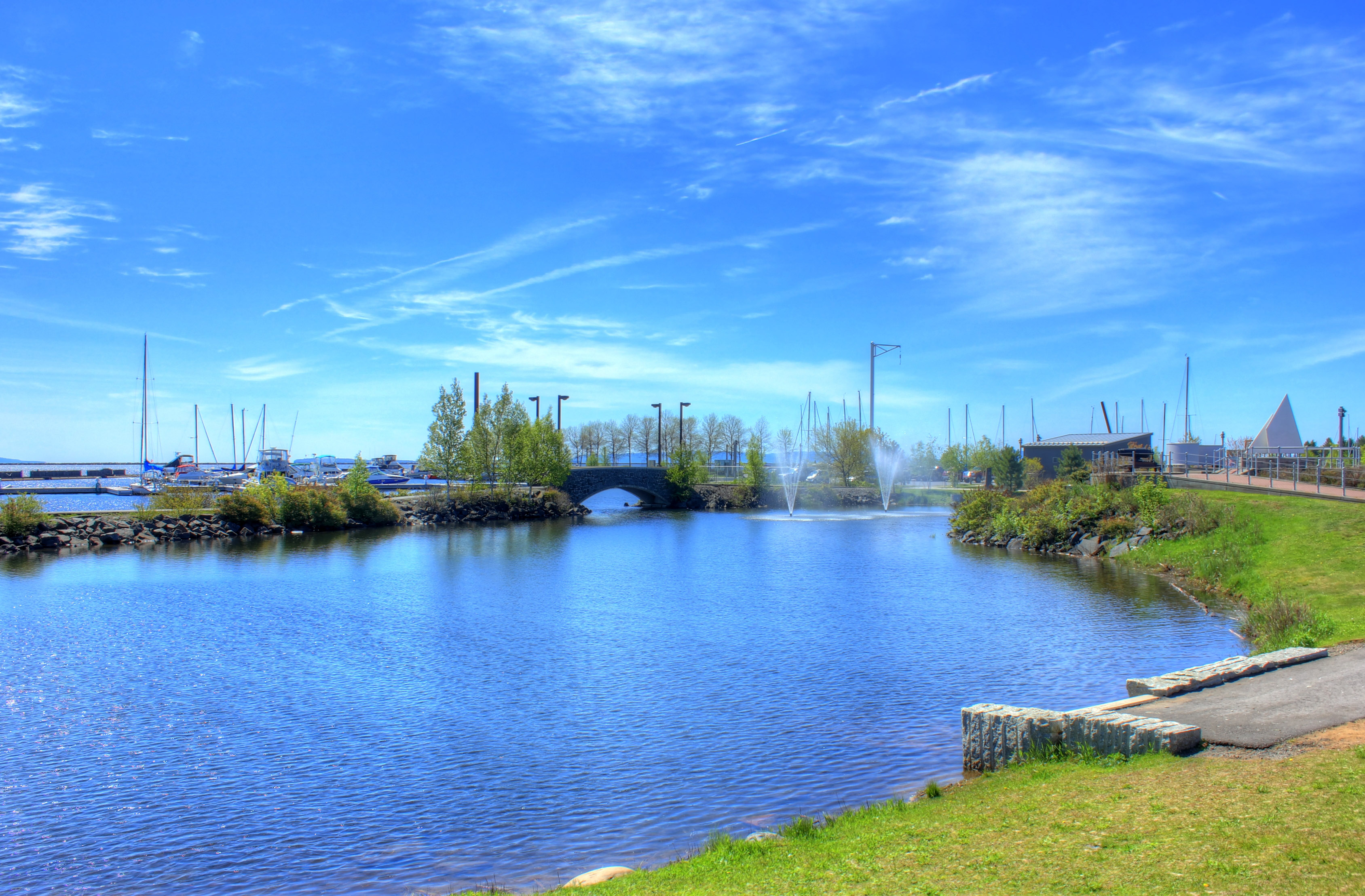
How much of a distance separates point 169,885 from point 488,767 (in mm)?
4921

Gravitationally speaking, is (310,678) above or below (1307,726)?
below

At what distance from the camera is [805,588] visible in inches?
1358

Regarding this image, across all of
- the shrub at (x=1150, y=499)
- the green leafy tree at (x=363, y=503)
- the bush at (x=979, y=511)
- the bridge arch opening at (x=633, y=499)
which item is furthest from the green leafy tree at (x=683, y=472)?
the shrub at (x=1150, y=499)

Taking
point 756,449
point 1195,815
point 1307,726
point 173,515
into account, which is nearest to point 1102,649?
point 1307,726

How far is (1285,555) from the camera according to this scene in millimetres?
27344

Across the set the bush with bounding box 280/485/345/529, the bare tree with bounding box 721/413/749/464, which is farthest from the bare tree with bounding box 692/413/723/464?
the bush with bounding box 280/485/345/529

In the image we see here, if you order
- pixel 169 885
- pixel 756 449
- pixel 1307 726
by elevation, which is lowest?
pixel 169 885

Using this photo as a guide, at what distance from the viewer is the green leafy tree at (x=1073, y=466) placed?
57.6 meters

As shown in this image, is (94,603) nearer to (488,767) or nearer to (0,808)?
(0,808)

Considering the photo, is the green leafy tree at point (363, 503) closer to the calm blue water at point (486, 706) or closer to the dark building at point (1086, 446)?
the calm blue water at point (486, 706)

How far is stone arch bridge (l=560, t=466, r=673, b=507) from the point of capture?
3536 inches

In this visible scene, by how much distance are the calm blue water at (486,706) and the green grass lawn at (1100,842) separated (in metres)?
2.49

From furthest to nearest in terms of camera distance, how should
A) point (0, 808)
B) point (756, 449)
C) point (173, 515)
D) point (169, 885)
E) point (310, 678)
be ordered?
point (756, 449), point (173, 515), point (310, 678), point (0, 808), point (169, 885)

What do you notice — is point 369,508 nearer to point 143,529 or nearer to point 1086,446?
point 143,529
